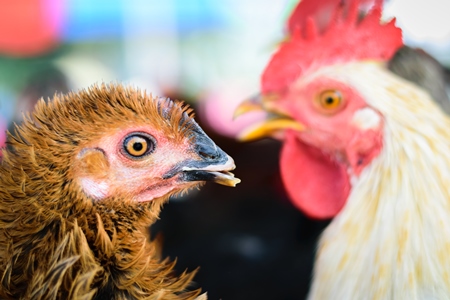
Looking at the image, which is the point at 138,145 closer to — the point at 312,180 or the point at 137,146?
the point at 137,146

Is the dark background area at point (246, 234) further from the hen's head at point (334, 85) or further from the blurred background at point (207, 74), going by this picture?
the hen's head at point (334, 85)

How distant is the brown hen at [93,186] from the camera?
3.57ft

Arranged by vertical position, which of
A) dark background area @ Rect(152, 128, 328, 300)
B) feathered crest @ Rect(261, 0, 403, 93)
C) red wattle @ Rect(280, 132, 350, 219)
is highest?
feathered crest @ Rect(261, 0, 403, 93)

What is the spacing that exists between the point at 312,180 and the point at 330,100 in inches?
11.4

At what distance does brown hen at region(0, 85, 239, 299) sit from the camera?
3.57 feet

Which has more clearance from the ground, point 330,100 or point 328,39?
point 328,39

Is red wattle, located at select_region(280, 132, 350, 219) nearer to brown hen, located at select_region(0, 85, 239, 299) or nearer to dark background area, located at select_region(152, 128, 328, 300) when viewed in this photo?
dark background area, located at select_region(152, 128, 328, 300)

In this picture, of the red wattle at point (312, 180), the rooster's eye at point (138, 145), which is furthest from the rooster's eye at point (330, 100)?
the rooster's eye at point (138, 145)

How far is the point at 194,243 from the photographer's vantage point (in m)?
1.68

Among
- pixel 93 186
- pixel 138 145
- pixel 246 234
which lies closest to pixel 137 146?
pixel 138 145

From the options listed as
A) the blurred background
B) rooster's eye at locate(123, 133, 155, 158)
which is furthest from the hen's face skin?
the blurred background

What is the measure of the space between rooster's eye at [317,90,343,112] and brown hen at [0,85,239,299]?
48 centimetres

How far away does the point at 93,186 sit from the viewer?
113 centimetres

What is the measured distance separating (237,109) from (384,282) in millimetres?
695
